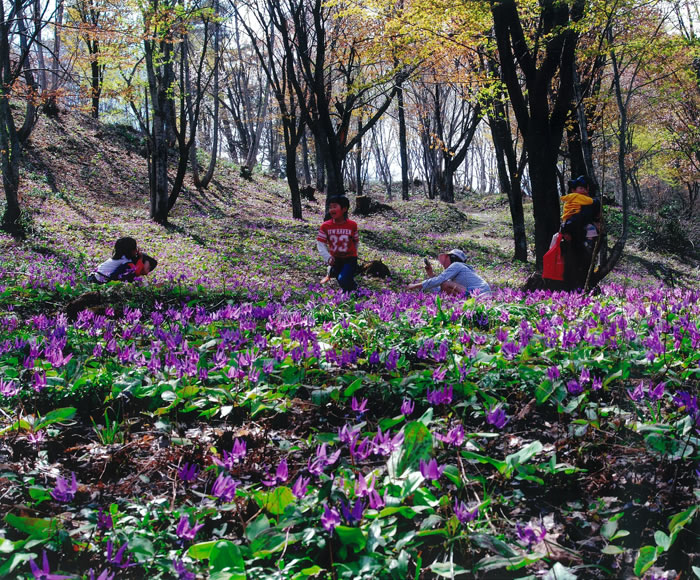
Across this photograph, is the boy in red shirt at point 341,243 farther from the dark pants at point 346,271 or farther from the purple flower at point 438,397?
the purple flower at point 438,397

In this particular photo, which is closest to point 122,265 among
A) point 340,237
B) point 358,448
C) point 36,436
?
point 340,237

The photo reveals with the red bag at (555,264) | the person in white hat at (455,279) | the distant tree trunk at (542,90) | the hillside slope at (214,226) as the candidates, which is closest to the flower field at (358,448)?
the person in white hat at (455,279)

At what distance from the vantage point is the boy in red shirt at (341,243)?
25.6 ft

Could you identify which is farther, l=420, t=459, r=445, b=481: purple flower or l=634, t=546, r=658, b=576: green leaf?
l=420, t=459, r=445, b=481: purple flower

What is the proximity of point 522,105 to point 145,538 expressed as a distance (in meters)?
10.4

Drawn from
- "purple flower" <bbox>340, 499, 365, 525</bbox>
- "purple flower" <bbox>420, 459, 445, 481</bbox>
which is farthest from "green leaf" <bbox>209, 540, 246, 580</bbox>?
"purple flower" <bbox>420, 459, 445, 481</bbox>

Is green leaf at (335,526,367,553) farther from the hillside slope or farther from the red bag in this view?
the red bag

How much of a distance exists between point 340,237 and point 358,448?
5.96m

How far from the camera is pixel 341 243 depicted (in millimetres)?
7863

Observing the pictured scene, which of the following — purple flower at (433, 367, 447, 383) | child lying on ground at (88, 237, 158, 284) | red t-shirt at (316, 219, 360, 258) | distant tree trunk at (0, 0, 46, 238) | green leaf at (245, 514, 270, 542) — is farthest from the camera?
distant tree trunk at (0, 0, 46, 238)

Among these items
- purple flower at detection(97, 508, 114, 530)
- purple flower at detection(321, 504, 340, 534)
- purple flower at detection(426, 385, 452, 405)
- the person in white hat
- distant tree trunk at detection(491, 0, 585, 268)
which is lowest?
purple flower at detection(97, 508, 114, 530)

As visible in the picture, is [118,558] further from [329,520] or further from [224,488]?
[329,520]

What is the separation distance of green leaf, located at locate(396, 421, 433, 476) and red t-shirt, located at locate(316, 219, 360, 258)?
590 centimetres

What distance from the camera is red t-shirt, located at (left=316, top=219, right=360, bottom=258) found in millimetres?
7824
